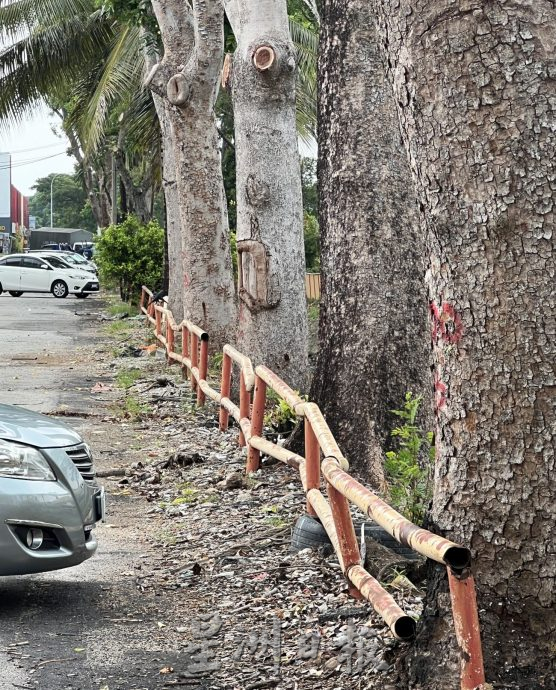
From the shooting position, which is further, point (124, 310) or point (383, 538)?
point (124, 310)

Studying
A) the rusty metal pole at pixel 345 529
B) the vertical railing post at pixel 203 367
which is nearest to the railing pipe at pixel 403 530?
the rusty metal pole at pixel 345 529

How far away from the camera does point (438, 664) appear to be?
4352 mm

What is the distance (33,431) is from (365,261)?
2.83 m

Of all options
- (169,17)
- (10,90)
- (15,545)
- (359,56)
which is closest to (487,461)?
(15,545)

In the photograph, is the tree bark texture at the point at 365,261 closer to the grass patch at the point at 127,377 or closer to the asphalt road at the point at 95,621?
the asphalt road at the point at 95,621

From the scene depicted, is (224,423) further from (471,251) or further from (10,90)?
(10,90)

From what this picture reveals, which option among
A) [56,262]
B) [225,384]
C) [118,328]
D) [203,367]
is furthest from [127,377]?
[56,262]

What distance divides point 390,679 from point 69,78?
25129mm

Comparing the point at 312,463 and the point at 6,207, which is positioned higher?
the point at 6,207

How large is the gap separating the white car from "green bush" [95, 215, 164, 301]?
32.0 feet

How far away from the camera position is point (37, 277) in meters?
44.2

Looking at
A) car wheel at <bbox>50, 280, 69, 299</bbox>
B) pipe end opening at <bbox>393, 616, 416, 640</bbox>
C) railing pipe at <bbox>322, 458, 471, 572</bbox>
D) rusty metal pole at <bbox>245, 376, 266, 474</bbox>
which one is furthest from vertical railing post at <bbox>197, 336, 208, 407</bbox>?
car wheel at <bbox>50, 280, 69, 299</bbox>

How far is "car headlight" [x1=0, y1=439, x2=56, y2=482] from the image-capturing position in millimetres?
6035

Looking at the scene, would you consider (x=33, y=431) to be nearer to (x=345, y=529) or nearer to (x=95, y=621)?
(x=95, y=621)
